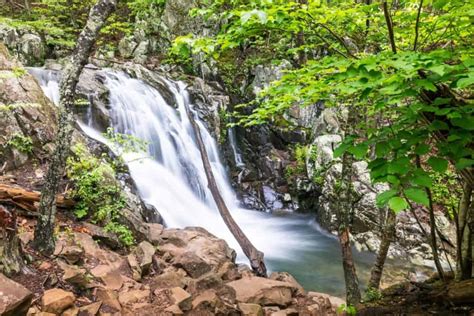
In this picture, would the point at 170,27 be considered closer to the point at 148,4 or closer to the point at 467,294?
the point at 148,4

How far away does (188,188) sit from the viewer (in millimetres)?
11555

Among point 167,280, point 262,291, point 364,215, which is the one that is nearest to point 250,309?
point 262,291

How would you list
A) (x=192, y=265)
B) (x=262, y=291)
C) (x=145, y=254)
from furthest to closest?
(x=192, y=265)
(x=145, y=254)
(x=262, y=291)

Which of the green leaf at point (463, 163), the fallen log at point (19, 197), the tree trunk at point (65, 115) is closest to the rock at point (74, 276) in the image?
the tree trunk at point (65, 115)

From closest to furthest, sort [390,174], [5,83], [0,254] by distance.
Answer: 1. [390,174]
2. [0,254]
3. [5,83]

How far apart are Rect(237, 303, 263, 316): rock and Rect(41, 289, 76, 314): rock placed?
2191mm

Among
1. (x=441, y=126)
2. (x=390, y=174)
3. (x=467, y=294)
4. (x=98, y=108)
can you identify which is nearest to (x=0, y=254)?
(x=390, y=174)

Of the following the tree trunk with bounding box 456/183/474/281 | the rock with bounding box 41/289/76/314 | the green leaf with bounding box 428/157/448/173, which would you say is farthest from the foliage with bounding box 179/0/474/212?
the rock with bounding box 41/289/76/314

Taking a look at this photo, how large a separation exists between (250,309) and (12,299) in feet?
9.61

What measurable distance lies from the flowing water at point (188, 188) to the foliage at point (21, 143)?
274 centimetres

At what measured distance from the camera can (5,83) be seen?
688 centimetres

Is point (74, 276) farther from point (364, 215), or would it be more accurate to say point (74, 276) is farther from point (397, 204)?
point (364, 215)

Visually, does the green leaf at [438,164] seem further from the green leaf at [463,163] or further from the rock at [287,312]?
the rock at [287,312]

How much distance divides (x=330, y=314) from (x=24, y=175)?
A: 5596 millimetres
